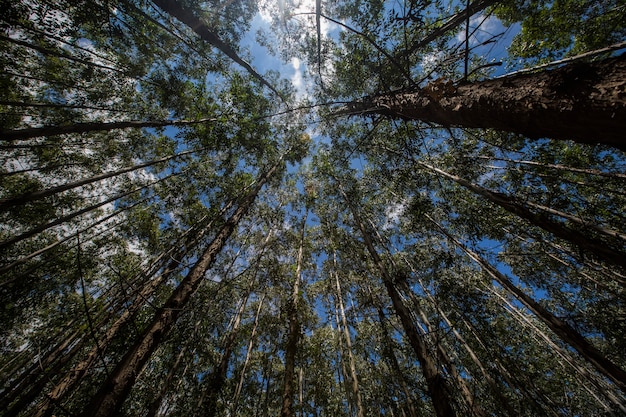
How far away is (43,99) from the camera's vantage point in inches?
328

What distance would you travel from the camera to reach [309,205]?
44.0 feet

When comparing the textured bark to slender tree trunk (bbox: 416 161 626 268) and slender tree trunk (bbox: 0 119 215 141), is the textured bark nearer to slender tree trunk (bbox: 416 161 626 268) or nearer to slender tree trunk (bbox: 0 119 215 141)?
slender tree trunk (bbox: 416 161 626 268)

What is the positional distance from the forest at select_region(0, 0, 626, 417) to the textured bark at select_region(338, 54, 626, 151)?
14 millimetres

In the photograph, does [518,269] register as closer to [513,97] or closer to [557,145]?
[557,145]

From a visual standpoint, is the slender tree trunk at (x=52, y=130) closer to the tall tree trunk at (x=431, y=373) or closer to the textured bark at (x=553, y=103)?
the textured bark at (x=553, y=103)

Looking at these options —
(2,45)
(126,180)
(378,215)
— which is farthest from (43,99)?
(378,215)

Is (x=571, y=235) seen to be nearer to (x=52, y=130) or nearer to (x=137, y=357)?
(x=137, y=357)

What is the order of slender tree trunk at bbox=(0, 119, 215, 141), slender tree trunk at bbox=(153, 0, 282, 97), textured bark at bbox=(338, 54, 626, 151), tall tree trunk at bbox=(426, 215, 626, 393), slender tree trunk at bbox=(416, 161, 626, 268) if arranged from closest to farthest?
textured bark at bbox=(338, 54, 626, 151) → slender tree trunk at bbox=(416, 161, 626, 268) → tall tree trunk at bbox=(426, 215, 626, 393) → slender tree trunk at bbox=(0, 119, 215, 141) → slender tree trunk at bbox=(153, 0, 282, 97)

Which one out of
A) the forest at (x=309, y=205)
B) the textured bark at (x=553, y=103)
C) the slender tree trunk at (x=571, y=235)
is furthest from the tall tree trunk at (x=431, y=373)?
the textured bark at (x=553, y=103)

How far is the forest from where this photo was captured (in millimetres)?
3266

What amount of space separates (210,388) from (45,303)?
742 cm

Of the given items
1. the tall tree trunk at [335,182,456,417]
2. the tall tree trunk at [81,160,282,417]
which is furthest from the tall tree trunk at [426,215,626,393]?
the tall tree trunk at [81,160,282,417]

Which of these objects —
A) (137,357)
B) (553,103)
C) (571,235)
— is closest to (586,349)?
(571,235)

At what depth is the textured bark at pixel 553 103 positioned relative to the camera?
4.74 feet
